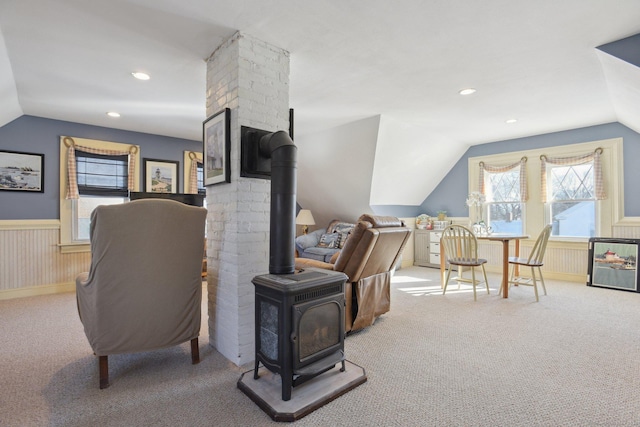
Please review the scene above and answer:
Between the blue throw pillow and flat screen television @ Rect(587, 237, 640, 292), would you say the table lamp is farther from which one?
flat screen television @ Rect(587, 237, 640, 292)

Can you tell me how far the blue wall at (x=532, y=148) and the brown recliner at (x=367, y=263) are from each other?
3835mm

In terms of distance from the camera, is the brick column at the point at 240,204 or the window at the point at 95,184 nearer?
the brick column at the point at 240,204

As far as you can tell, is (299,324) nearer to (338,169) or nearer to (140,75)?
(140,75)

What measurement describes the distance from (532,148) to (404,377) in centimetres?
510

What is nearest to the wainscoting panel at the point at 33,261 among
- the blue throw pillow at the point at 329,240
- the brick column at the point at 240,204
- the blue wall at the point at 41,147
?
the blue wall at the point at 41,147

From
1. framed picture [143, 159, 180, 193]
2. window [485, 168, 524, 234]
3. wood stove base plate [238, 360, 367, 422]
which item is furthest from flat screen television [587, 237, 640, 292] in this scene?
framed picture [143, 159, 180, 193]

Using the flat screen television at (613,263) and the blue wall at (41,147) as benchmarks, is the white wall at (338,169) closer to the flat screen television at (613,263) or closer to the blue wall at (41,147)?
the blue wall at (41,147)

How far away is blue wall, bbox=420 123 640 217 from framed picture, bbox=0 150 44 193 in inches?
262

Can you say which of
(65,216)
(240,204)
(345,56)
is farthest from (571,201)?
(65,216)

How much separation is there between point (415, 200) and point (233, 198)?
16.8 ft

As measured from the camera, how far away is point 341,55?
2770 mm

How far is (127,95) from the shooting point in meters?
3.61

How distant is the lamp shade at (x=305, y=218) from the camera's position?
6852mm

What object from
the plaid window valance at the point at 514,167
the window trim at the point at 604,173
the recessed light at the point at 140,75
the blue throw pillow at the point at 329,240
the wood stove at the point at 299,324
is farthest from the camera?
the blue throw pillow at the point at 329,240
